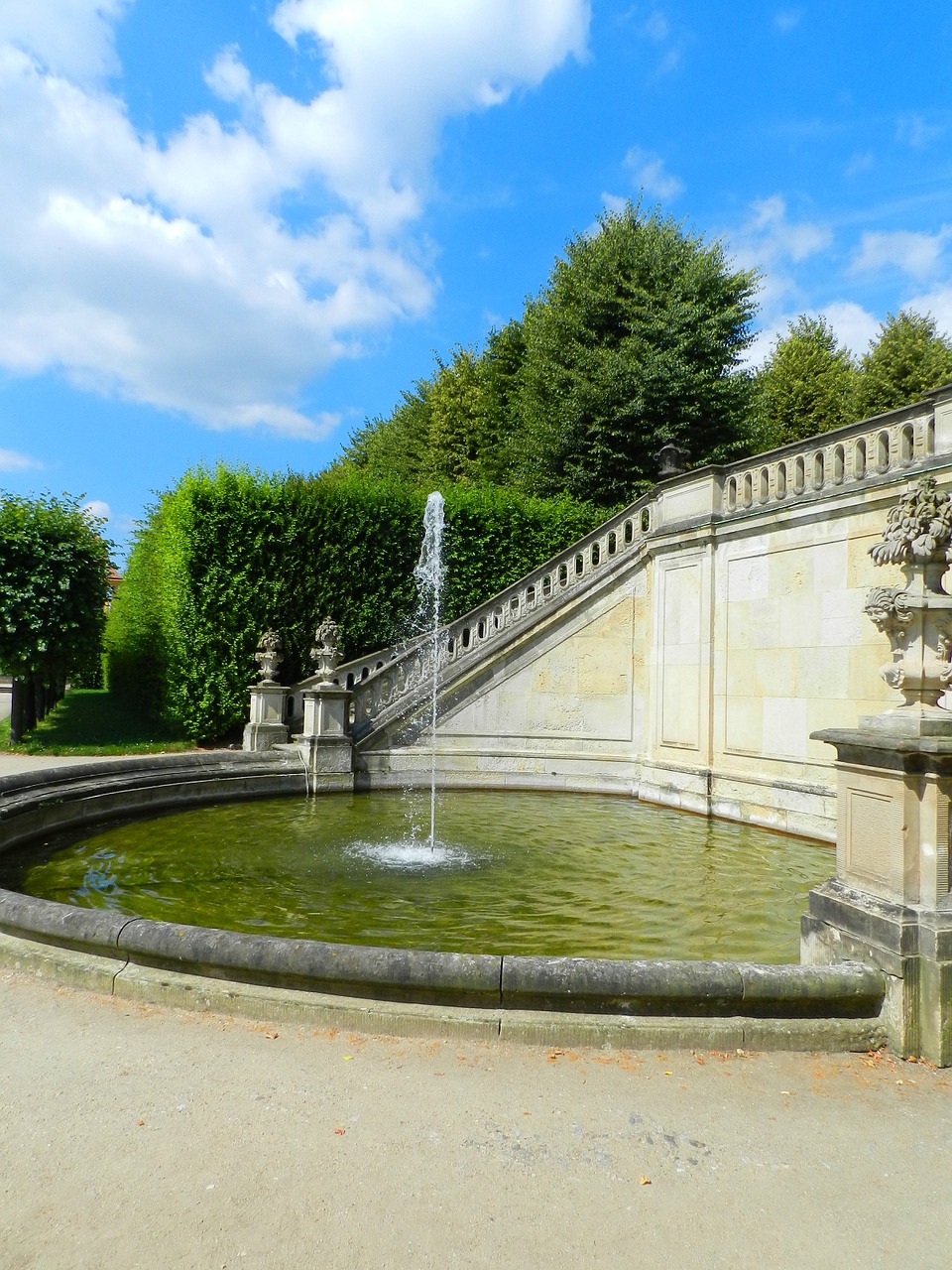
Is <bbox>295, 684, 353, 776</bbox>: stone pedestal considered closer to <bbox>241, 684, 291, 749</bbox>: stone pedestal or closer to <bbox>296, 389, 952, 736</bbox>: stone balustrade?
<bbox>296, 389, 952, 736</bbox>: stone balustrade

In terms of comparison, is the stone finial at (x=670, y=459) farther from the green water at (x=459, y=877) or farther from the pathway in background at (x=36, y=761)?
the pathway in background at (x=36, y=761)

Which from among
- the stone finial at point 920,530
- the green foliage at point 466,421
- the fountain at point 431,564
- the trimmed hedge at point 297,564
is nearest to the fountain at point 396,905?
the trimmed hedge at point 297,564

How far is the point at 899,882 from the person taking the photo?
4102mm

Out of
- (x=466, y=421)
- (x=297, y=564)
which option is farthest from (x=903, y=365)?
(x=297, y=564)

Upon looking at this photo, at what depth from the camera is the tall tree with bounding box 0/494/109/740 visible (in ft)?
52.2

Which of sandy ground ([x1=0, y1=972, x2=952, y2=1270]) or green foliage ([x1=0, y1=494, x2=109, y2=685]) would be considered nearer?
→ sandy ground ([x1=0, y1=972, x2=952, y2=1270])

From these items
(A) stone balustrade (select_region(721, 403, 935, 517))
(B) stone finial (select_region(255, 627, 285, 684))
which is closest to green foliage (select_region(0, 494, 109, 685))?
(B) stone finial (select_region(255, 627, 285, 684))

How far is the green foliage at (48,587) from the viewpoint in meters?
15.9

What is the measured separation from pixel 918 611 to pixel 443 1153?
3.58m

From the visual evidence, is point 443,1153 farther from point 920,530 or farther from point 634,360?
point 634,360

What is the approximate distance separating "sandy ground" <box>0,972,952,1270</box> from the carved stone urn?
6.16ft

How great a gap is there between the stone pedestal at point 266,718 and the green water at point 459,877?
115 inches

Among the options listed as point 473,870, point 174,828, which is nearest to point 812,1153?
point 473,870

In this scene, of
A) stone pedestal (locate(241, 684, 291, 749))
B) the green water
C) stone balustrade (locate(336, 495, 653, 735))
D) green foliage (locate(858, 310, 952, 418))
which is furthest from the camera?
green foliage (locate(858, 310, 952, 418))
